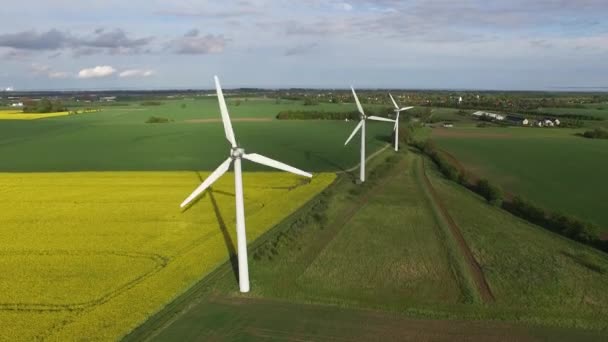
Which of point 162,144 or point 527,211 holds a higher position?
point 162,144

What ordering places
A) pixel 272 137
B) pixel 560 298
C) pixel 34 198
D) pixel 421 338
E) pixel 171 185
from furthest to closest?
pixel 272 137 < pixel 171 185 < pixel 34 198 < pixel 560 298 < pixel 421 338

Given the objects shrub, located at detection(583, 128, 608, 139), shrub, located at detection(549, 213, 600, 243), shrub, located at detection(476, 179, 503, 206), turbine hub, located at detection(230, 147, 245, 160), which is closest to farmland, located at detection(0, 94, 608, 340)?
shrub, located at detection(476, 179, 503, 206)

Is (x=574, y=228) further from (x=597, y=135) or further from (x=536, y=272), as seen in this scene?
(x=597, y=135)

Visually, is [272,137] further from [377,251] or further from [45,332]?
[45,332]

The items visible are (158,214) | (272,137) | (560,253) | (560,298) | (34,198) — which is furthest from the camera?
(272,137)

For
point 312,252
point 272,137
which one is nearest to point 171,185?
point 312,252

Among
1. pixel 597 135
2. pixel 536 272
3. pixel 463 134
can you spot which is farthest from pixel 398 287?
pixel 597 135

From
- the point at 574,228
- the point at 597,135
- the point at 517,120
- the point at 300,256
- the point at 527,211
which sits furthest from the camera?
the point at 517,120
